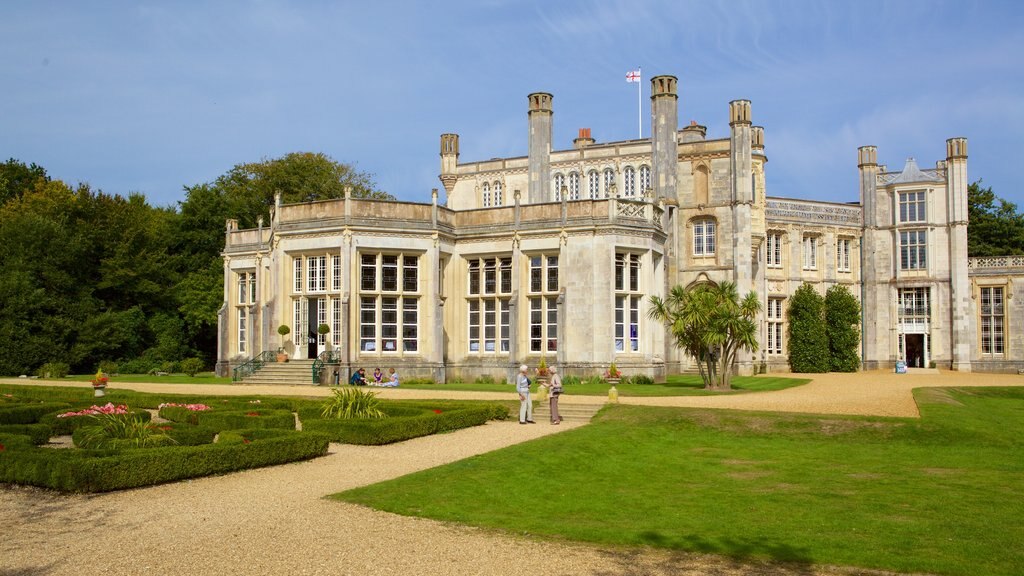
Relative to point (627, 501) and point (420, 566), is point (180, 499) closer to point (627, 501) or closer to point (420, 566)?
point (420, 566)

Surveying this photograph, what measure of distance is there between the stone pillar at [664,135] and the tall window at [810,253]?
12.0 metres

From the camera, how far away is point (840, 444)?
1928 cm

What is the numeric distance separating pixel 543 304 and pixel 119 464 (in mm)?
24594

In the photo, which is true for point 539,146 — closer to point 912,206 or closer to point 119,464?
point 912,206

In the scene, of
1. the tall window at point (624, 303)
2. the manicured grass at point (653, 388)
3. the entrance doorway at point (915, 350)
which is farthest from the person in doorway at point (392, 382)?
the entrance doorway at point (915, 350)

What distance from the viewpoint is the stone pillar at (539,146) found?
45.8m

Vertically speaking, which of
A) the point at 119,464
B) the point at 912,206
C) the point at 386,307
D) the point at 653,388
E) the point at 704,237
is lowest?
the point at 653,388

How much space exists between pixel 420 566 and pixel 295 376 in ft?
85.4

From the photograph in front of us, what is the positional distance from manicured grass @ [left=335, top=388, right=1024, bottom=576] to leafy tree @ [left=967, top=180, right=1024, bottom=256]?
44.8m

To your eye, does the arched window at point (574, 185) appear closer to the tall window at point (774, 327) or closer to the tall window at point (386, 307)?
the tall window at point (774, 327)

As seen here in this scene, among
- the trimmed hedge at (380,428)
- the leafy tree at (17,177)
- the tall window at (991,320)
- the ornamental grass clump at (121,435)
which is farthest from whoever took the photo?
the leafy tree at (17,177)

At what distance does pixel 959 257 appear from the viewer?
50812mm

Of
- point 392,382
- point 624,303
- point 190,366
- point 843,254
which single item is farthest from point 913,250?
point 190,366

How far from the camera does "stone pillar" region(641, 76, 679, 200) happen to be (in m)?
43.4
